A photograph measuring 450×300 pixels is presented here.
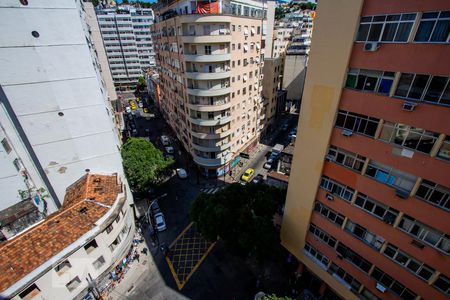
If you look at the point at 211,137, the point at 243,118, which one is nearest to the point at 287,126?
the point at 243,118

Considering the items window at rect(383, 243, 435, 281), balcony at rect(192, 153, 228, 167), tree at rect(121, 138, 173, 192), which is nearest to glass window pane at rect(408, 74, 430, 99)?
window at rect(383, 243, 435, 281)

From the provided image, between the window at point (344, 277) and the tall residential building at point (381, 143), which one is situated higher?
the tall residential building at point (381, 143)

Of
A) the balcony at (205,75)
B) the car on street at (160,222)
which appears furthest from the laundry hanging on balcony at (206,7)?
the car on street at (160,222)

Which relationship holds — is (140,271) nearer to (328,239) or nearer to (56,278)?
(56,278)

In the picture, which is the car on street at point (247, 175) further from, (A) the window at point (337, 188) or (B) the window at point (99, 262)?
Result: (B) the window at point (99, 262)

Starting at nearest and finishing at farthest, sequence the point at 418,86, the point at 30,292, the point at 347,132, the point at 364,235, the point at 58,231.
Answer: the point at 418,86 → the point at 347,132 → the point at 364,235 → the point at 30,292 → the point at 58,231

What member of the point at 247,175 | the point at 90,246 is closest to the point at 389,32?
the point at 90,246

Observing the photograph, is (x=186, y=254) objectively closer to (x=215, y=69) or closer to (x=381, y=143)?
(x=381, y=143)

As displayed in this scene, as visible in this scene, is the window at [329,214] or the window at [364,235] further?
the window at [329,214]
